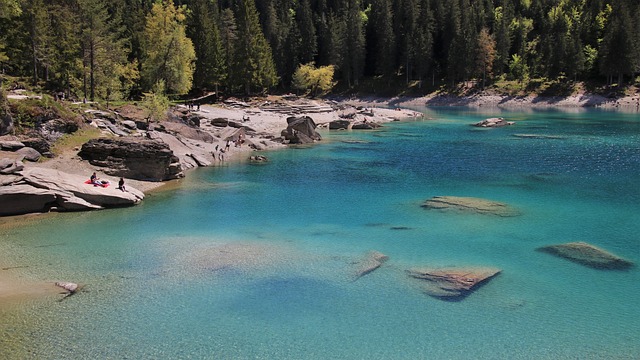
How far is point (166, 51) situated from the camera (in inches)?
2682

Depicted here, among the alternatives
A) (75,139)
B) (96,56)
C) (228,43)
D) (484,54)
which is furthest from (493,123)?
(75,139)

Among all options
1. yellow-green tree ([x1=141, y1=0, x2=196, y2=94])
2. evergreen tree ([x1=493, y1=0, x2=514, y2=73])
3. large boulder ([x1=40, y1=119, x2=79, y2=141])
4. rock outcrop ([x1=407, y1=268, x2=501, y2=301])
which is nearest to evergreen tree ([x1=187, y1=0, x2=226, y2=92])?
yellow-green tree ([x1=141, y1=0, x2=196, y2=94])

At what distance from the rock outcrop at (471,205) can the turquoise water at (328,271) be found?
3.14 ft

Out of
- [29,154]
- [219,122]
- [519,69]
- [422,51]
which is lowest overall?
[29,154]

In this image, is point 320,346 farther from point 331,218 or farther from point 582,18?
point 582,18

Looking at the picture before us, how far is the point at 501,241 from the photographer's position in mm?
25328

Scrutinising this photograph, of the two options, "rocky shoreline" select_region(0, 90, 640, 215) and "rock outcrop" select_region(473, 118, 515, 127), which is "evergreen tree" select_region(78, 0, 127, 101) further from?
"rock outcrop" select_region(473, 118, 515, 127)

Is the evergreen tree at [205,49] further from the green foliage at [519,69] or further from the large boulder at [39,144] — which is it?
the green foliage at [519,69]

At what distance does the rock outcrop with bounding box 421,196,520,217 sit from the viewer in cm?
3044

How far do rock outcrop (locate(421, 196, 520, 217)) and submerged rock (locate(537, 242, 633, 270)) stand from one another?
586 cm

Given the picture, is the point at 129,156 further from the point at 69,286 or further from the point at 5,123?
the point at 69,286

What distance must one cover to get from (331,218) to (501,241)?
9472 mm

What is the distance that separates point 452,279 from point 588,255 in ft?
23.9

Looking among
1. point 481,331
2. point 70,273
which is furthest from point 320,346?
point 70,273
